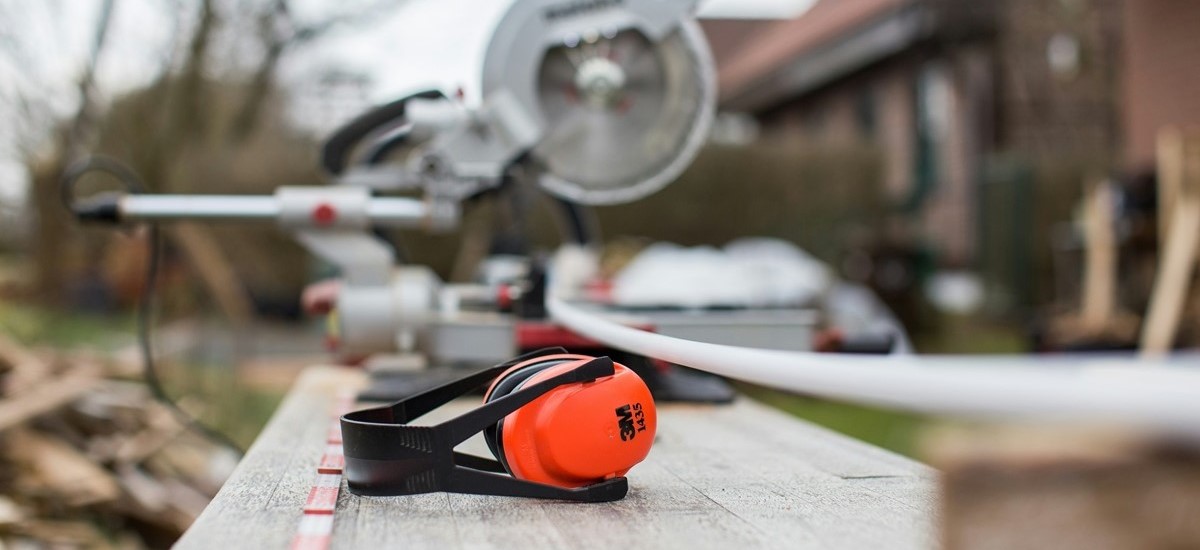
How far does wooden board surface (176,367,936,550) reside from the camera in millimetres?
1163

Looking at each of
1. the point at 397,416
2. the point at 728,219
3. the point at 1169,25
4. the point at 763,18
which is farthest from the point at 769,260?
the point at 763,18

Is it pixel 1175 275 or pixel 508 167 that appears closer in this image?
pixel 508 167

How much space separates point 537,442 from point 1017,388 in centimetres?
69

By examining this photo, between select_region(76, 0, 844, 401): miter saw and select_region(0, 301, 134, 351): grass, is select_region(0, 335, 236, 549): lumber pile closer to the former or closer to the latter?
select_region(76, 0, 844, 401): miter saw

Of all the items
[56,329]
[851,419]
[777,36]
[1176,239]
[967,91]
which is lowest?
[851,419]

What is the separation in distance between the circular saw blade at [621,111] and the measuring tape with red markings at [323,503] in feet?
4.38

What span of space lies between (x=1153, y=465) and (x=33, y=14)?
7.87 m

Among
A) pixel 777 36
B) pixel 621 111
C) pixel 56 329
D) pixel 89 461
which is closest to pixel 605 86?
pixel 621 111

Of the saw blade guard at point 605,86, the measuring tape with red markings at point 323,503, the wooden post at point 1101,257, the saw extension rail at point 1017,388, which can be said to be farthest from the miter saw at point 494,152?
the wooden post at point 1101,257

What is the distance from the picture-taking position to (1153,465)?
2.25 ft

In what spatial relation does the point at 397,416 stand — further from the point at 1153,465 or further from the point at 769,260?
the point at 769,260

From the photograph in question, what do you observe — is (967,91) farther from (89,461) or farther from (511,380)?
(511,380)

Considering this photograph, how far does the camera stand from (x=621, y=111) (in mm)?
3037

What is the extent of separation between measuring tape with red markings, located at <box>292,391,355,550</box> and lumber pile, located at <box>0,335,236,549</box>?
1759 mm
